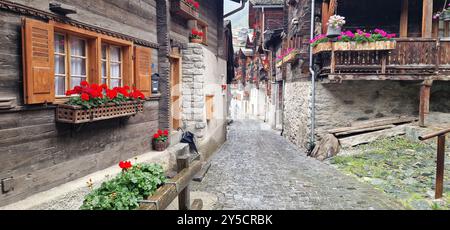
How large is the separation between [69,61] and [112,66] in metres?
1.21

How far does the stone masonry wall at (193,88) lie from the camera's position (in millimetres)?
9469

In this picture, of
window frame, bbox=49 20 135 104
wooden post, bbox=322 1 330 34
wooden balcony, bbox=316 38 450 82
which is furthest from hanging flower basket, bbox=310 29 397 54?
window frame, bbox=49 20 135 104

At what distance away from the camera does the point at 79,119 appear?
4.41 m

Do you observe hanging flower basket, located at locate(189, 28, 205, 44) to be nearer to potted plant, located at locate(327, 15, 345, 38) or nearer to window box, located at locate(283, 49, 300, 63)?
potted plant, located at locate(327, 15, 345, 38)

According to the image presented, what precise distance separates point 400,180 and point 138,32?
579 centimetres

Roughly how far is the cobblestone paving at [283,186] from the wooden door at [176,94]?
5.06 ft

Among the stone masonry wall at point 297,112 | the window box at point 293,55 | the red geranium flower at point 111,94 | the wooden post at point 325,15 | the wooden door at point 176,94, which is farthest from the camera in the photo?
the window box at point 293,55

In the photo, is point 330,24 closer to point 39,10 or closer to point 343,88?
point 343,88

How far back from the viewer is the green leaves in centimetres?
328

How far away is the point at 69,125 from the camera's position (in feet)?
15.3

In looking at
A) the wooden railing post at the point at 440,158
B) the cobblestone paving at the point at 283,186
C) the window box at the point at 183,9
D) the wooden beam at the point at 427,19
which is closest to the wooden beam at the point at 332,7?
the wooden beam at the point at 427,19

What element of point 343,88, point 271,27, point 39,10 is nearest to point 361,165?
point 343,88

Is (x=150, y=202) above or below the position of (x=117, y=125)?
below

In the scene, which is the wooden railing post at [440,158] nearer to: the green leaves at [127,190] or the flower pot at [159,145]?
the green leaves at [127,190]
